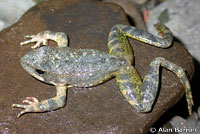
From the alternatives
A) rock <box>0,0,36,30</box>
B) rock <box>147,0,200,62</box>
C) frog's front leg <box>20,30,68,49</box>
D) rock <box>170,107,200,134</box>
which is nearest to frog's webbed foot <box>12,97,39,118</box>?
frog's front leg <box>20,30,68,49</box>

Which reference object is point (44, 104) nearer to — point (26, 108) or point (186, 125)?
point (26, 108)

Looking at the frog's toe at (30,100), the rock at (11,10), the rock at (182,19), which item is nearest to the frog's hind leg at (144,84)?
the frog's toe at (30,100)

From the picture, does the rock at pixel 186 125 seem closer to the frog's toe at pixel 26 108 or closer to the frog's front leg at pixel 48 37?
the frog's front leg at pixel 48 37

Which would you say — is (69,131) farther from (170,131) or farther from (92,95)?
(170,131)

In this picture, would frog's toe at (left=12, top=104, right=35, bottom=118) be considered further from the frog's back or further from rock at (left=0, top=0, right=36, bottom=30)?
rock at (left=0, top=0, right=36, bottom=30)

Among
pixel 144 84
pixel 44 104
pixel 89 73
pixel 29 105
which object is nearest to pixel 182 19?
pixel 144 84
